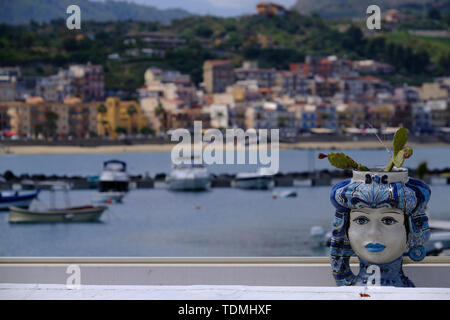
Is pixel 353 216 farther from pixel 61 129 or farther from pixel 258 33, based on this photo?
pixel 258 33

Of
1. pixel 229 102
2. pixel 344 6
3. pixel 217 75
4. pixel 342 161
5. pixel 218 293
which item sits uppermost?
pixel 344 6

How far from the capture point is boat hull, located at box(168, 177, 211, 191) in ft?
83.0

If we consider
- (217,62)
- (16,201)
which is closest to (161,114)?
(217,62)

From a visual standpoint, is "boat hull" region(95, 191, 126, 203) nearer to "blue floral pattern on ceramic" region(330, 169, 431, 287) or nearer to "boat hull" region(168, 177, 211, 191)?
"boat hull" region(168, 177, 211, 191)

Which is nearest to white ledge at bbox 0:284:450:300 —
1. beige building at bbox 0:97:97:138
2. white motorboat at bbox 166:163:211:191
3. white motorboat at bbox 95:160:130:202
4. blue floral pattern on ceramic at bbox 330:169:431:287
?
blue floral pattern on ceramic at bbox 330:169:431:287

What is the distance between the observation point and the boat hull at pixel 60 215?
18266 mm

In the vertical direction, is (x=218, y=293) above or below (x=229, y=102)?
above

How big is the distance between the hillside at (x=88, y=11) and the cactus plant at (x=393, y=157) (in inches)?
1450

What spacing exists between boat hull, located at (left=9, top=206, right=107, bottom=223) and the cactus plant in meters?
16.6

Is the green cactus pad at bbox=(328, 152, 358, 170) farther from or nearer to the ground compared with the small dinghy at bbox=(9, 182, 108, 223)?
farther from the ground

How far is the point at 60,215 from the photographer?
18406mm

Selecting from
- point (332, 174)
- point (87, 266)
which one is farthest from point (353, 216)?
point (332, 174)

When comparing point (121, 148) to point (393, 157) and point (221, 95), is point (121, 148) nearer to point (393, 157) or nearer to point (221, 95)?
point (221, 95)

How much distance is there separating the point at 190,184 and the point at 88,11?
21938mm
